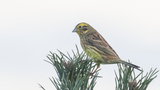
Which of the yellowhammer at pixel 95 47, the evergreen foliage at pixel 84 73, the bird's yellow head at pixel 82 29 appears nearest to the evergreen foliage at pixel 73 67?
the evergreen foliage at pixel 84 73

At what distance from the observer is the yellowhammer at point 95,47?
4.71 metres

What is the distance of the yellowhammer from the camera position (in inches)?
185

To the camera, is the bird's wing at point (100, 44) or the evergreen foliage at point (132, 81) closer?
the evergreen foliage at point (132, 81)

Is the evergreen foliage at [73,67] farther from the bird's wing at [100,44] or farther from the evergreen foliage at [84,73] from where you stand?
the bird's wing at [100,44]

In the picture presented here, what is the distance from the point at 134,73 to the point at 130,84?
0.53 feet

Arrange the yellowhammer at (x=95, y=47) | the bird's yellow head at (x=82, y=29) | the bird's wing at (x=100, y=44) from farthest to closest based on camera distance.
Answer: the bird's yellow head at (x=82, y=29)
the bird's wing at (x=100, y=44)
the yellowhammer at (x=95, y=47)

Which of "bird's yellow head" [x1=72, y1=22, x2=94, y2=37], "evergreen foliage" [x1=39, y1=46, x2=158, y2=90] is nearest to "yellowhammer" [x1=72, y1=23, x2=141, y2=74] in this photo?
"bird's yellow head" [x1=72, y1=22, x2=94, y2=37]

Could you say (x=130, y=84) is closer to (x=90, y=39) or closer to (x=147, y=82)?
(x=147, y=82)

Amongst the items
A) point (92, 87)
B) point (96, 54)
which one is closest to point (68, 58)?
point (92, 87)

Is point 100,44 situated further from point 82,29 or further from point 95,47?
point 82,29

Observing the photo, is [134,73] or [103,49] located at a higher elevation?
[103,49]

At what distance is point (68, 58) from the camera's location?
8.78ft

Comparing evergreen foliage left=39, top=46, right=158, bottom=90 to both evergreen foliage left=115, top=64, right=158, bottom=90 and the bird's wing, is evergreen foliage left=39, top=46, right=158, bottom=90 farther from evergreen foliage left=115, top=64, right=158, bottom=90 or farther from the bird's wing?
the bird's wing

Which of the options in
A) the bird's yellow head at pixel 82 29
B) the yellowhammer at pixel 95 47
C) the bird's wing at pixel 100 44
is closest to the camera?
the yellowhammer at pixel 95 47
